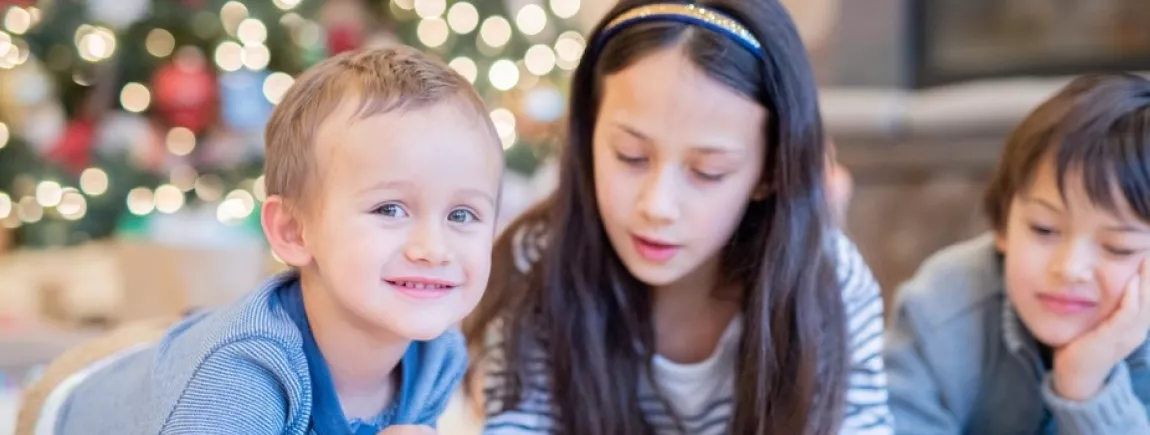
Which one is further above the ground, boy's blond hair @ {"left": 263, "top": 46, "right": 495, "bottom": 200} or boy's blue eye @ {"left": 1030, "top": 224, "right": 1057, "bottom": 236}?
boy's blond hair @ {"left": 263, "top": 46, "right": 495, "bottom": 200}

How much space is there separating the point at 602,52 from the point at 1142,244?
600mm

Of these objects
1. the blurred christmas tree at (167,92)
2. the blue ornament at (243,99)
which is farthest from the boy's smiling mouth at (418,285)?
the blue ornament at (243,99)

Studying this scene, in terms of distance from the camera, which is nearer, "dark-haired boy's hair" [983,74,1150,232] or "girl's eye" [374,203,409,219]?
"girl's eye" [374,203,409,219]

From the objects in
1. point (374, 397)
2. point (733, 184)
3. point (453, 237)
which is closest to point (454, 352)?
point (374, 397)

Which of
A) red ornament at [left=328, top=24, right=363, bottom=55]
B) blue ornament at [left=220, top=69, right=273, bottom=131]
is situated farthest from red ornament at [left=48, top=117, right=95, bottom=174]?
red ornament at [left=328, top=24, right=363, bottom=55]

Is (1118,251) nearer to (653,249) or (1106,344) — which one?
(1106,344)

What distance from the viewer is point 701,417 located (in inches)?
48.1

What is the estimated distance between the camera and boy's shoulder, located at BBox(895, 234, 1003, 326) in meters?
1.30

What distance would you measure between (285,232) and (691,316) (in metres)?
0.54

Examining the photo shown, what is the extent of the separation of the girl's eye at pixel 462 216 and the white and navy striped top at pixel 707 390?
1.32 ft

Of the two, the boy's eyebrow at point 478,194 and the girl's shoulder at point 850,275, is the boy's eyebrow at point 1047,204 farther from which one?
the boy's eyebrow at point 478,194

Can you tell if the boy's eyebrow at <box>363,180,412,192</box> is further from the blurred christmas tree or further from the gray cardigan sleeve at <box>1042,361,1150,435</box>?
the blurred christmas tree

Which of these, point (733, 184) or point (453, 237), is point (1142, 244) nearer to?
point (733, 184)

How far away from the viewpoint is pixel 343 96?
822mm
